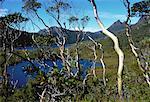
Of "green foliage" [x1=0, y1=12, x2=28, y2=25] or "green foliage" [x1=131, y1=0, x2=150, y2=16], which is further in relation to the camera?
"green foliage" [x1=0, y1=12, x2=28, y2=25]

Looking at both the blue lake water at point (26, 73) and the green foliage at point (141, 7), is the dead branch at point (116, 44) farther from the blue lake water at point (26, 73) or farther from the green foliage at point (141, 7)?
the green foliage at point (141, 7)

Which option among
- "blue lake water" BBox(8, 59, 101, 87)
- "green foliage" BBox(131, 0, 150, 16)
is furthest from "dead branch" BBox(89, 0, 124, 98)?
"green foliage" BBox(131, 0, 150, 16)

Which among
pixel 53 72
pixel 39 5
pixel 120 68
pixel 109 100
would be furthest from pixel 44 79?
pixel 39 5

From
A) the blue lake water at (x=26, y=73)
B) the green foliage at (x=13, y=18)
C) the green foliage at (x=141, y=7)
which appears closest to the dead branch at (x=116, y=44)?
the blue lake water at (x=26, y=73)

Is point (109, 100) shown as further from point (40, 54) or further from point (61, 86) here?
point (40, 54)

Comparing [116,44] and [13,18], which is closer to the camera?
[116,44]

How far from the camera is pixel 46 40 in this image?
105 ft

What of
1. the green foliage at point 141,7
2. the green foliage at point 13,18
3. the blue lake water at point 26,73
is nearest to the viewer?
the blue lake water at point 26,73

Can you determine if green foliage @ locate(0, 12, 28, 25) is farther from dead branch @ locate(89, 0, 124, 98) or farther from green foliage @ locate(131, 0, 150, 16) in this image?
dead branch @ locate(89, 0, 124, 98)

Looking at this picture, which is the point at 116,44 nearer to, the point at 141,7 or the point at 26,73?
the point at 26,73

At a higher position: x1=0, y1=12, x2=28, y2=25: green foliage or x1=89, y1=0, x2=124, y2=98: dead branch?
x1=0, y1=12, x2=28, y2=25: green foliage

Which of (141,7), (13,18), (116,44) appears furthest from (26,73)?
(13,18)

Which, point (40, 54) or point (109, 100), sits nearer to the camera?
point (109, 100)

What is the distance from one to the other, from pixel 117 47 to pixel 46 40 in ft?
85.5
